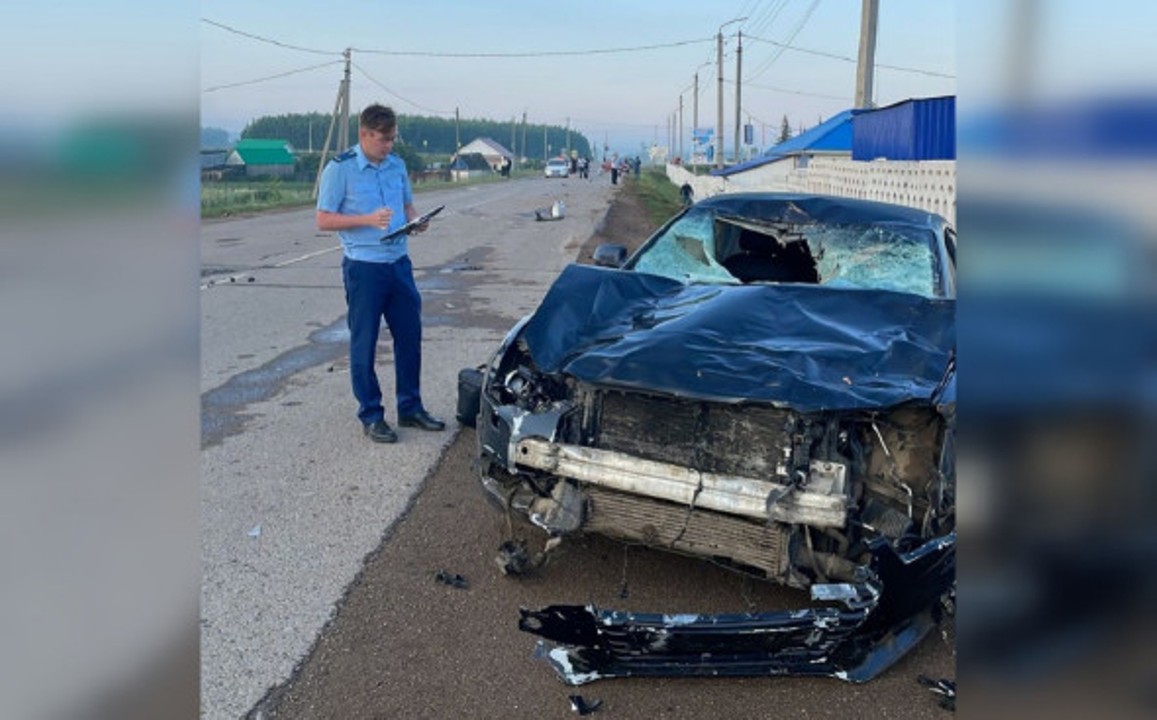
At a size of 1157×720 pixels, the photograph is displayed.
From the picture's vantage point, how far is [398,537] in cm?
438

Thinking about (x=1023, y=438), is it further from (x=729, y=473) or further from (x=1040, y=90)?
(x=729, y=473)

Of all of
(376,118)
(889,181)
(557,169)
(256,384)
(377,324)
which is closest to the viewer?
(376,118)

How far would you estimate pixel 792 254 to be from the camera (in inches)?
237

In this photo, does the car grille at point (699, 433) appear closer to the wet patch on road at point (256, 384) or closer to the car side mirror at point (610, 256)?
the car side mirror at point (610, 256)

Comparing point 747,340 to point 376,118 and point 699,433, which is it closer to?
point 699,433

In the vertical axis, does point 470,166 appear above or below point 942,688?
above

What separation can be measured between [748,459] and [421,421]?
10.1 feet

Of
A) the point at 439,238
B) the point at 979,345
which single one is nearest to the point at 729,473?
the point at 979,345

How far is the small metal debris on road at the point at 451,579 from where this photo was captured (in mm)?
3915

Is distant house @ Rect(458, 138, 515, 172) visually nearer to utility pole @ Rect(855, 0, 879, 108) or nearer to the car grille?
utility pole @ Rect(855, 0, 879, 108)

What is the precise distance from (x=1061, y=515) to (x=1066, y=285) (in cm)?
20

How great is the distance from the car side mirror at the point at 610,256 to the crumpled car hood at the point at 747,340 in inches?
31.9

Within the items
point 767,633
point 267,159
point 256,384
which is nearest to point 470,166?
point 267,159

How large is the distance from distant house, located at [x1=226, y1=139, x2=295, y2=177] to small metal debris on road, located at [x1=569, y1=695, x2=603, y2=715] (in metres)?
63.0
